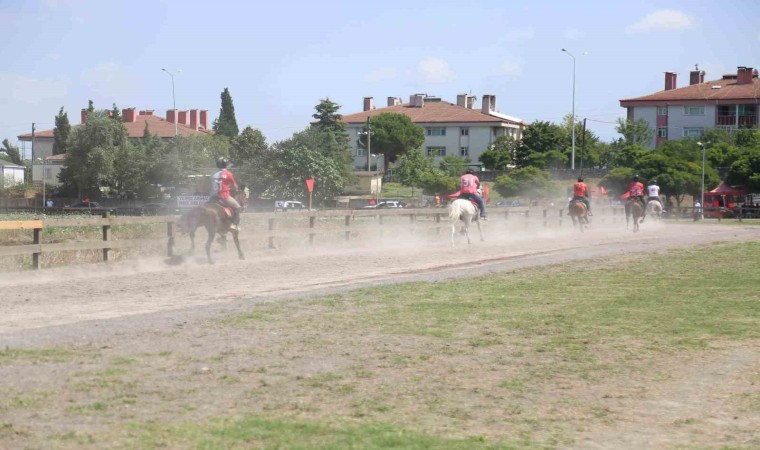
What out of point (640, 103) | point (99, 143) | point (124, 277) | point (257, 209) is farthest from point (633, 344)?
point (640, 103)

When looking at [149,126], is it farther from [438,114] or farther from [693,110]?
[693,110]

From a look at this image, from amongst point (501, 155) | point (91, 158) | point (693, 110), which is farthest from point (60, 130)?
point (693, 110)

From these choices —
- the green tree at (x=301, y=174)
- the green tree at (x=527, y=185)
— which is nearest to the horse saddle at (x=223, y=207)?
the green tree at (x=301, y=174)

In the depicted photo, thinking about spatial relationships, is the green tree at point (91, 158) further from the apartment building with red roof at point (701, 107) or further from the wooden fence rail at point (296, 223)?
the apartment building with red roof at point (701, 107)

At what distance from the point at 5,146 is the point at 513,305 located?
170544 mm

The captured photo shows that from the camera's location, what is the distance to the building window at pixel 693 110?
12488cm

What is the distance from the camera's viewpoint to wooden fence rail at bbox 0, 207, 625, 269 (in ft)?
71.5

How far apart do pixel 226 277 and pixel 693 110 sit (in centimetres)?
11412

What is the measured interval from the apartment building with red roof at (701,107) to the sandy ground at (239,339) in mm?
104633

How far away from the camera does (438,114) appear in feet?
465

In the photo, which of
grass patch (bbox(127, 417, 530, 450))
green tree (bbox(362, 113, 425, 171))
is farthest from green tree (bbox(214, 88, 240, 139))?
grass patch (bbox(127, 417, 530, 450))

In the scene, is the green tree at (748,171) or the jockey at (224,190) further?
the green tree at (748,171)

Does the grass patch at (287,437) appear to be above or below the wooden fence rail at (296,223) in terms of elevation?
below

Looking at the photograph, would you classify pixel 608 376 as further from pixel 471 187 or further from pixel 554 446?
pixel 471 187
